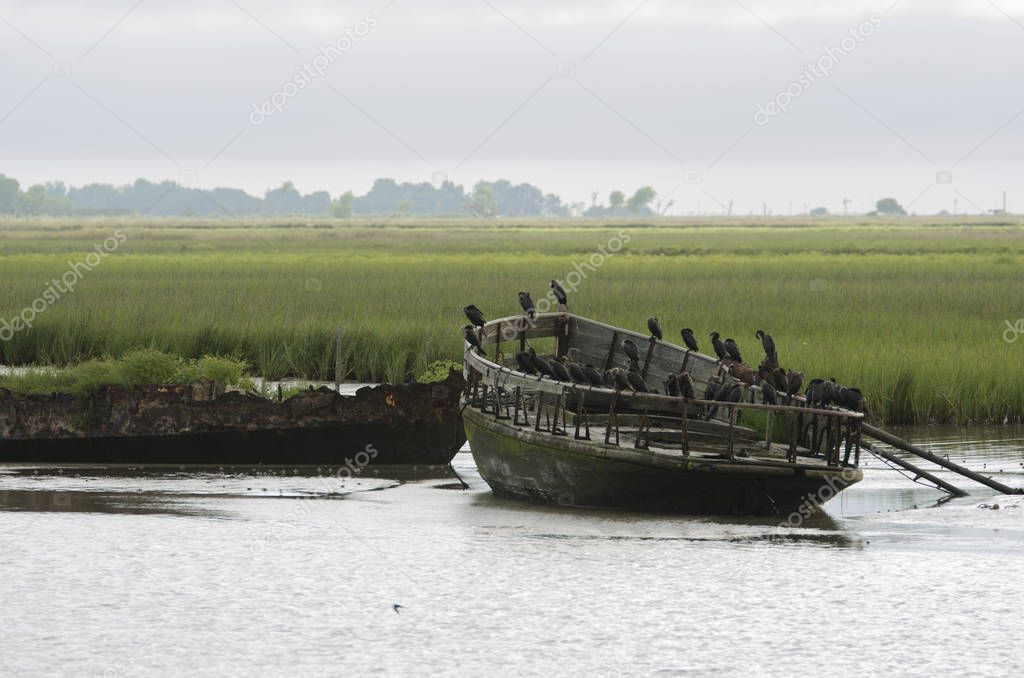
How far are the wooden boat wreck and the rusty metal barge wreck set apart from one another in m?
0.96

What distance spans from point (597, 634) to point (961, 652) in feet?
6.81

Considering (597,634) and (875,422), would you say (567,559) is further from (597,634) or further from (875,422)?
(875,422)

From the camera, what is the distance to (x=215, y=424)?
53.7ft

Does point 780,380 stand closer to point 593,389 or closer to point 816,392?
point 816,392

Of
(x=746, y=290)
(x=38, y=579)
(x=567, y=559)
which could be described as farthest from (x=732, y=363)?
(x=746, y=290)

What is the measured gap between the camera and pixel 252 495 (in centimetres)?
1462

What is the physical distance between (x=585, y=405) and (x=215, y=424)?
12.6ft

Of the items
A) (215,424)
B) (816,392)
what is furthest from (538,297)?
(816,392)

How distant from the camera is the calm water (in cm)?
883

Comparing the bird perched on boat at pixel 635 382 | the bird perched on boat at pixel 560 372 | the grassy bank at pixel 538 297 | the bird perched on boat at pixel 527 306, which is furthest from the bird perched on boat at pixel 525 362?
the grassy bank at pixel 538 297

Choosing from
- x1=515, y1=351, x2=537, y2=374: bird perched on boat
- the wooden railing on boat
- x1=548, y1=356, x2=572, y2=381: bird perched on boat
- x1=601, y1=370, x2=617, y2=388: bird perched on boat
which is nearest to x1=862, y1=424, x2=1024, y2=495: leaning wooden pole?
the wooden railing on boat

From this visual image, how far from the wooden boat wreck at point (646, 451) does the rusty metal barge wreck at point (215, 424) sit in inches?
37.7

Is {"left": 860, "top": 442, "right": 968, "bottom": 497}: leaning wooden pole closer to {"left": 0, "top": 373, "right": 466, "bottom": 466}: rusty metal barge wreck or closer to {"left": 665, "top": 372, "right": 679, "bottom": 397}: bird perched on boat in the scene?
{"left": 665, "top": 372, "right": 679, "bottom": 397}: bird perched on boat

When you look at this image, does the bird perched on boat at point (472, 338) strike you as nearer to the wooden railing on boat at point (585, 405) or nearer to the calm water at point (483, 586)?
the wooden railing on boat at point (585, 405)
